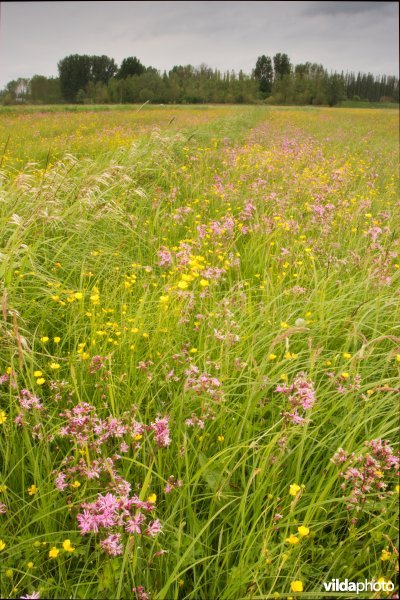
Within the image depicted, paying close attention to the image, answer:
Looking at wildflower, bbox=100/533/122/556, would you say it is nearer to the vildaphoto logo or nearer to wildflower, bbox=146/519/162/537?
wildflower, bbox=146/519/162/537

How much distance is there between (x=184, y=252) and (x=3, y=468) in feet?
5.96

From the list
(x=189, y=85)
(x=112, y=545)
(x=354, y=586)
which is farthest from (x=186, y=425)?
(x=189, y=85)

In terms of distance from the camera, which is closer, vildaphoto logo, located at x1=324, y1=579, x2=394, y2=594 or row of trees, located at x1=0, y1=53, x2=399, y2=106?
vildaphoto logo, located at x1=324, y1=579, x2=394, y2=594

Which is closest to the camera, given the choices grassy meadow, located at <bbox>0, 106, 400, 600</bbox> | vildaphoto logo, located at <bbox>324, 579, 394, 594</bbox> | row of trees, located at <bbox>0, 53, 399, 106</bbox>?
vildaphoto logo, located at <bbox>324, 579, 394, 594</bbox>

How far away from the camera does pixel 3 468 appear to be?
183 cm

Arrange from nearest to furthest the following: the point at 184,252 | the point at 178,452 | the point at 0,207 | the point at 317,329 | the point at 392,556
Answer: the point at 392,556 < the point at 178,452 < the point at 317,329 < the point at 184,252 < the point at 0,207

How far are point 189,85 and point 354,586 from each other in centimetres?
6586

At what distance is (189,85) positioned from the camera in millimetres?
59250

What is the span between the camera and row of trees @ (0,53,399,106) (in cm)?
3428

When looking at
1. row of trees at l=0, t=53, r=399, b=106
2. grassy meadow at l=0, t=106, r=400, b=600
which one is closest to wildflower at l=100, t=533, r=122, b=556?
grassy meadow at l=0, t=106, r=400, b=600

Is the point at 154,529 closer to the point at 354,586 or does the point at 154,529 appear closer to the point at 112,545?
the point at 112,545

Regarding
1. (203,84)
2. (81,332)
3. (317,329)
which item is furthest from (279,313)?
(203,84)

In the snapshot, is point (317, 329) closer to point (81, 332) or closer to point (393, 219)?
point (81, 332)

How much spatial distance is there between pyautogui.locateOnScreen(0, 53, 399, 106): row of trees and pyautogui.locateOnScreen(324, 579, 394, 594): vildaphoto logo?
970 centimetres
